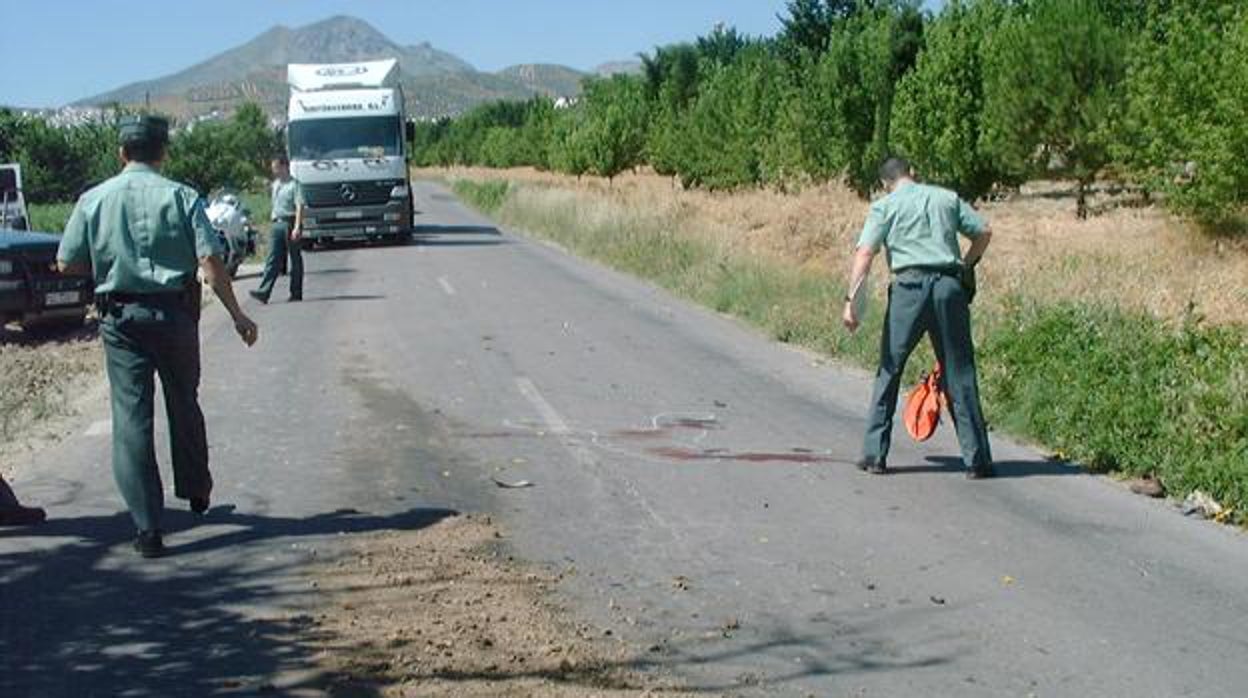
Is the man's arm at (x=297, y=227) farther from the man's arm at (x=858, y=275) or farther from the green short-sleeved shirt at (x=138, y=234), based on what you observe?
the green short-sleeved shirt at (x=138, y=234)

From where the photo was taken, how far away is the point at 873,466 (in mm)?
9648

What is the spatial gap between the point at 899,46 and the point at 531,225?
11.5 meters

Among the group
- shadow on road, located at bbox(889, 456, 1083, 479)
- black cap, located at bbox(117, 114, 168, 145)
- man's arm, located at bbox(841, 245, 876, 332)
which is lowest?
shadow on road, located at bbox(889, 456, 1083, 479)

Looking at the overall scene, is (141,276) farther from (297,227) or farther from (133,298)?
(297,227)

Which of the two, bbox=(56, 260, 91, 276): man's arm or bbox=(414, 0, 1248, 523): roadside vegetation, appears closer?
bbox=(56, 260, 91, 276): man's arm

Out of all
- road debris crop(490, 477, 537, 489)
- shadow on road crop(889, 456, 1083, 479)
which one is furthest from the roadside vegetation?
road debris crop(490, 477, 537, 489)

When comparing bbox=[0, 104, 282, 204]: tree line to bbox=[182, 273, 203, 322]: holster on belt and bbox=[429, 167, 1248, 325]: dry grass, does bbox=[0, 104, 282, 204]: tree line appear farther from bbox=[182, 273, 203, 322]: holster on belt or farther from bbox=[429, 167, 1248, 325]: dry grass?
bbox=[182, 273, 203, 322]: holster on belt

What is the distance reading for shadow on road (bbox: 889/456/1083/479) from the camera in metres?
9.74

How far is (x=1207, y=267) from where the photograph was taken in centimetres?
2297

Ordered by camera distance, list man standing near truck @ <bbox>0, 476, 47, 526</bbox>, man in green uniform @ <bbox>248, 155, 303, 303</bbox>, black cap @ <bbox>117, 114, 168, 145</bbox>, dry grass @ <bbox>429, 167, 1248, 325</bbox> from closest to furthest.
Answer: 1. black cap @ <bbox>117, 114, 168, 145</bbox>
2. man standing near truck @ <bbox>0, 476, 47, 526</bbox>
3. dry grass @ <bbox>429, 167, 1248, 325</bbox>
4. man in green uniform @ <bbox>248, 155, 303, 303</bbox>

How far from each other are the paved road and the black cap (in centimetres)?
195

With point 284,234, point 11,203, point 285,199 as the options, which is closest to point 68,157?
point 11,203

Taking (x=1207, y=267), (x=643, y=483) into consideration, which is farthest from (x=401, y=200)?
(x=643, y=483)

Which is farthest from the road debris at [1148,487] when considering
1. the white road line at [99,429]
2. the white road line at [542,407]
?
the white road line at [99,429]
